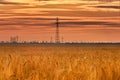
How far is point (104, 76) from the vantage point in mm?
7801

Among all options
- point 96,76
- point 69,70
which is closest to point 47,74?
point 69,70

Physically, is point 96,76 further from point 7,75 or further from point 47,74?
point 7,75

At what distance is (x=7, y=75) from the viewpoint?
746cm

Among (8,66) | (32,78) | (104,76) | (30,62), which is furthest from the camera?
(30,62)

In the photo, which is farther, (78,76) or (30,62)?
(30,62)

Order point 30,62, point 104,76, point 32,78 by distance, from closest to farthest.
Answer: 1. point 32,78
2. point 104,76
3. point 30,62

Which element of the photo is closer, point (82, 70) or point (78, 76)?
point (78, 76)

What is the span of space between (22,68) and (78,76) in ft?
4.73

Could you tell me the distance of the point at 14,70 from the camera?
8.28 metres

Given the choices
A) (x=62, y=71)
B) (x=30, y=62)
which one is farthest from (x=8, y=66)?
(x=62, y=71)

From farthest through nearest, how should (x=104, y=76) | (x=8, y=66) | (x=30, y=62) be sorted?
(x=30, y=62) < (x=8, y=66) < (x=104, y=76)

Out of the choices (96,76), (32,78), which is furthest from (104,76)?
(32,78)

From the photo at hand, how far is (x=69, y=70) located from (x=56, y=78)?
49 centimetres

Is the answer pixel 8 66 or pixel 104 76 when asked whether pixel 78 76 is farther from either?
pixel 8 66
